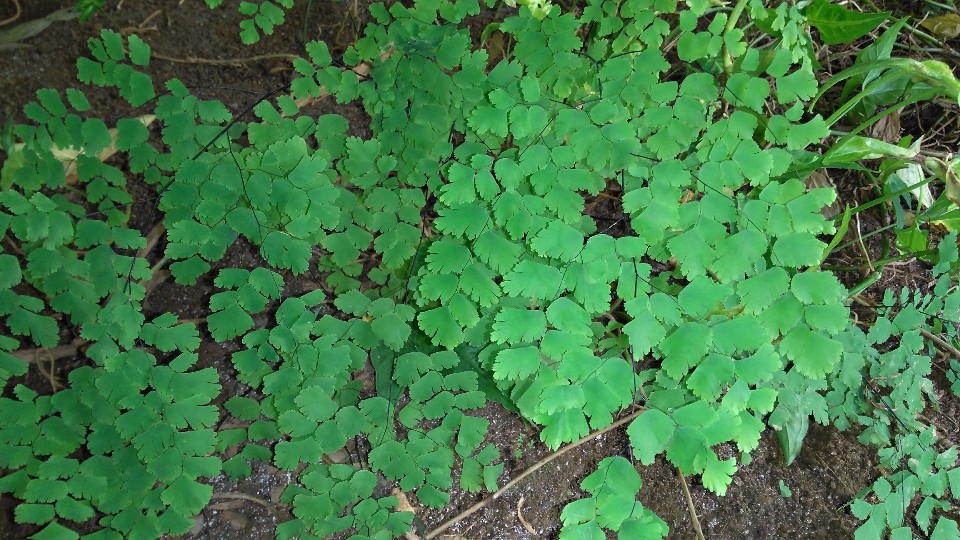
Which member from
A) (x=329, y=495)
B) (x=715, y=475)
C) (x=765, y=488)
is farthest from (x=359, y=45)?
(x=765, y=488)

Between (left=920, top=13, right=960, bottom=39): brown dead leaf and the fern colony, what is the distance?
0.60 meters

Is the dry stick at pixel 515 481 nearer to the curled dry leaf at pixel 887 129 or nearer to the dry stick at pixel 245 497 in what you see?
the dry stick at pixel 245 497

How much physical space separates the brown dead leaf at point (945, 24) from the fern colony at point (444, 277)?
603 millimetres

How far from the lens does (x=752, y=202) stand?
1.18 meters

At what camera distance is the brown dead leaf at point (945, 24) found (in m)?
1.85

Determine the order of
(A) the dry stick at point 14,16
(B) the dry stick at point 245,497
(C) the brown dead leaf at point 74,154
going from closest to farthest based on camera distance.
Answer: (B) the dry stick at point 245,497 < (C) the brown dead leaf at point 74,154 < (A) the dry stick at point 14,16

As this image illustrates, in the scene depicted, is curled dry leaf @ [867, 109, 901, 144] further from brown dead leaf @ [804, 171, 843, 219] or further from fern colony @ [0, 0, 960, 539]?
fern colony @ [0, 0, 960, 539]

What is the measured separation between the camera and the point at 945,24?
6.11ft

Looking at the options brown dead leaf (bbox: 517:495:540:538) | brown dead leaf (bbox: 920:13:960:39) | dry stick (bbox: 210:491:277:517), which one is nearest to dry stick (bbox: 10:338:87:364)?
dry stick (bbox: 210:491:277:517)

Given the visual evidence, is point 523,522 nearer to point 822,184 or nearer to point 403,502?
point 403,502

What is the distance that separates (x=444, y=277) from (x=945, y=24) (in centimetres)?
165

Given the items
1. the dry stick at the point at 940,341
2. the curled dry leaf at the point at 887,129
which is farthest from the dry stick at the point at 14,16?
the dry stick at the point at 940,341

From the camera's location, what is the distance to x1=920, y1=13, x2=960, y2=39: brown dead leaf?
1.85 m

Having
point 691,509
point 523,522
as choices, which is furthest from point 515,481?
point 691,509
